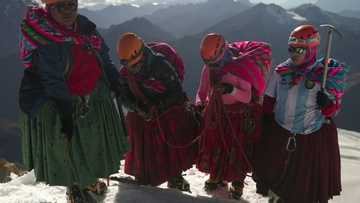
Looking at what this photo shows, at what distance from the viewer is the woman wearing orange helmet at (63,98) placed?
2840 millimetres

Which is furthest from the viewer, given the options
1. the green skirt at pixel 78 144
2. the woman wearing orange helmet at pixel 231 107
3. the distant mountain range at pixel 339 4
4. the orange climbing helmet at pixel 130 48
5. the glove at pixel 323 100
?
the distant mountain range at pixel 339 4

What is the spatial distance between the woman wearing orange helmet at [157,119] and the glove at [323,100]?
46.0 inches

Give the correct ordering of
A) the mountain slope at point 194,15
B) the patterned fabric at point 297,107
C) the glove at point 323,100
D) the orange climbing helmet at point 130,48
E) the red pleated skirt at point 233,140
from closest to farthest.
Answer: the glove at point 323,100
the patterned fabric at point 297,107
the orange climbing helmet at point 130,48
the red pleated skirt at point 233,140
the mountain slope at point 194,15

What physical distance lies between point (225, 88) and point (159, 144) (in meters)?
0.78

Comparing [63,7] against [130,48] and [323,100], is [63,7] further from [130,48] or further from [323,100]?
[323,100]

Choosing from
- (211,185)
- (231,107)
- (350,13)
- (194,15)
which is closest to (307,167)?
(231,107)

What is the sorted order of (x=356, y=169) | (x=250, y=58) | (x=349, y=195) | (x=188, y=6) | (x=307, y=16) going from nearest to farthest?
(x=250, y=58)
(x=349, y=195)
(x=356, y=169)
(x=307, y=16)
(x=188, y=6)

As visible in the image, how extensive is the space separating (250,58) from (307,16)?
1830 inches

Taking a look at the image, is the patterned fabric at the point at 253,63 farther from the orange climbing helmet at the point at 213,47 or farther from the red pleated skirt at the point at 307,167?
the red pleated skirt at the point at 307,167

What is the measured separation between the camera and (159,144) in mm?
3789

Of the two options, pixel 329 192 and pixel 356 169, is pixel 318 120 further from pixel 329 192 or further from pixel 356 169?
pixel 356 169

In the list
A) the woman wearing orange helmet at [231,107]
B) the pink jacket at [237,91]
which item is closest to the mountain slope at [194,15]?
the woman wearing orange helmet at [231,107]

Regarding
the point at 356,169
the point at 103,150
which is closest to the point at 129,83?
the point at 103,150

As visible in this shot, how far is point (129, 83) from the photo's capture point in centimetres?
369
